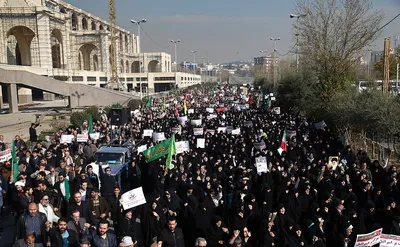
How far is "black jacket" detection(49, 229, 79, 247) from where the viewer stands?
6.01 metres

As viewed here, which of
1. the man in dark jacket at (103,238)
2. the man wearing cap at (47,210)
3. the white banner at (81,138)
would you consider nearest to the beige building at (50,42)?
the white banner at (81,138)

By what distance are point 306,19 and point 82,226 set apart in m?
22.2

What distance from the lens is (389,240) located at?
20.3ft

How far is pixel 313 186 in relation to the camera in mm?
9664

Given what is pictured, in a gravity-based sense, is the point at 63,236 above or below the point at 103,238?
below

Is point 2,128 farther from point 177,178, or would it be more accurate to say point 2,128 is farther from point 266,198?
point 266,198

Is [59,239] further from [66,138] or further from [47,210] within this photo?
[66,138]

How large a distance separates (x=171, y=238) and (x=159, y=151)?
5692 mm

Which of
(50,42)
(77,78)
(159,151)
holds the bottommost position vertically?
(159,151)

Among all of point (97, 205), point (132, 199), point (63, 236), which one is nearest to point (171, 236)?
point (132, 199)

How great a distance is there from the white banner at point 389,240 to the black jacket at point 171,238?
10.6 ft

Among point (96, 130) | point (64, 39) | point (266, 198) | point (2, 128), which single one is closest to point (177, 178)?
point (266, 198)

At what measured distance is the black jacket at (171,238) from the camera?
633 cm

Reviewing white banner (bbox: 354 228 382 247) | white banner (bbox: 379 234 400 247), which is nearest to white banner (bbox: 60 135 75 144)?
white banner (bbox: 354 228 382 247)
